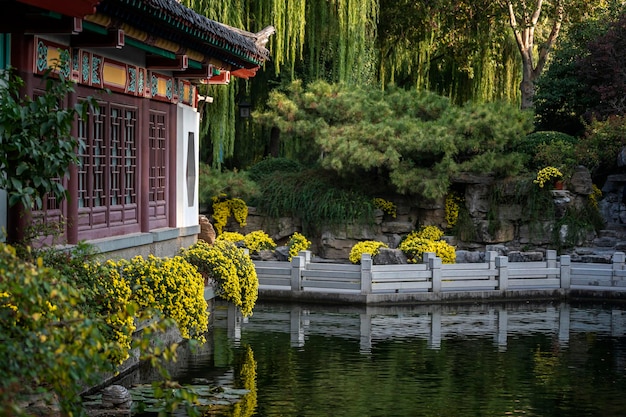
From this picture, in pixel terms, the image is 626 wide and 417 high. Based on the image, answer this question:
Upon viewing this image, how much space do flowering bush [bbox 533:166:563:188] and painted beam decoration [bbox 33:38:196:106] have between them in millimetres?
11509

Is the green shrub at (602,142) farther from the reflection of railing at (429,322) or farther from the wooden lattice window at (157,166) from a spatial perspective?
the wooden lattice window at (157,166)

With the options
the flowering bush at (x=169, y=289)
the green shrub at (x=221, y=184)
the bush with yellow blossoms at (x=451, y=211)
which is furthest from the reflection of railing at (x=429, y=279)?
the flowering bush at (x=169, y=289)

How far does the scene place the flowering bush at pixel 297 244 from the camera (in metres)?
25.7

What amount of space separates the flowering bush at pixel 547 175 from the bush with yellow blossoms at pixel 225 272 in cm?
1169

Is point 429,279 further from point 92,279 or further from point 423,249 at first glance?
point 92,279

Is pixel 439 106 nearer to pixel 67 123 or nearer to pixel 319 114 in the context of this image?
pixel 319 114

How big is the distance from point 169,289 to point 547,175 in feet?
50.4

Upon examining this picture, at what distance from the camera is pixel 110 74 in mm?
14172

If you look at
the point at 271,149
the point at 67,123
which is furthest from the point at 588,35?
the point at 67,123

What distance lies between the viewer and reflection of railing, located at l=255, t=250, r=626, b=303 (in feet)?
73.7

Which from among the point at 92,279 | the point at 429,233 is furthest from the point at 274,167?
the point at 92,279

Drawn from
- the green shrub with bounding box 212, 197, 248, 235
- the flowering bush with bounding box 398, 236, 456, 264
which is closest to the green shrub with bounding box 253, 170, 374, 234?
the green shrub with bounding box 212, 197, 248, 235

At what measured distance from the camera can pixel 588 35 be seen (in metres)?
31.2

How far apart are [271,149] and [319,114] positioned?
382 cm
